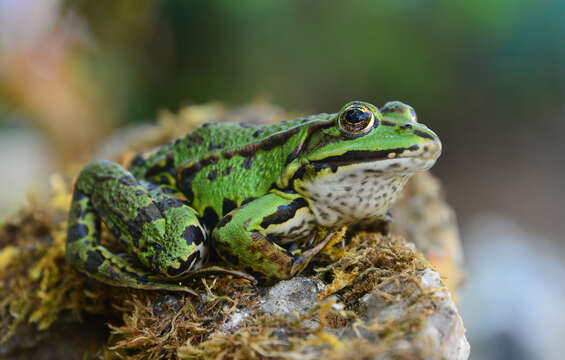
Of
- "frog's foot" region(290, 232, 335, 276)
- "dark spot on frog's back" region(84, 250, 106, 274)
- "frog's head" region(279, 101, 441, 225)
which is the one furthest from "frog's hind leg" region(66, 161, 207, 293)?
"frog's head" region(279, 101, 441, 225)

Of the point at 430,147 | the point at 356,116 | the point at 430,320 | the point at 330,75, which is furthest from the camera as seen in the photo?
the point at 330,75

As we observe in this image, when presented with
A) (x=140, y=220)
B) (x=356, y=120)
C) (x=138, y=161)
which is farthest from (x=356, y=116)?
(x=138, y=161)

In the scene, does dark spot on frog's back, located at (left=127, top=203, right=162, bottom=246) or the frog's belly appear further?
dark spot on frog's back, located at (left=127, top=203, right=162, bottom=246)

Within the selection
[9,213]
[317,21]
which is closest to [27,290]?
[9,213]

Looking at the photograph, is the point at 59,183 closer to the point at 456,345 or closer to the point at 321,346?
the point at 321,346

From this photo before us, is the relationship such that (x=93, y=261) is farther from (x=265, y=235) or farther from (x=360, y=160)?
(x=360, y=160)

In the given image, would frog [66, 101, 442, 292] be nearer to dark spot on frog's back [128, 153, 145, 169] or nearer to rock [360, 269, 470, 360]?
dark spot on frog's back [128, 153, 145, 169]

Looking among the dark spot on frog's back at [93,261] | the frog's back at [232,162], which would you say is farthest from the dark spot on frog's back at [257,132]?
the dark spot on frog's back at [93,261]
